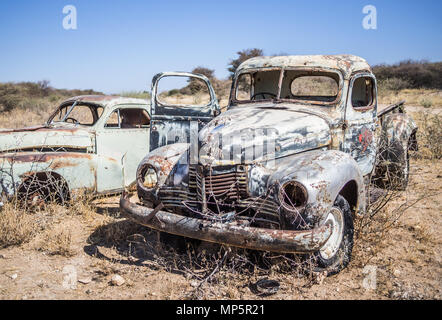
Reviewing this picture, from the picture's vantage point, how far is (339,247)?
3.48 meters

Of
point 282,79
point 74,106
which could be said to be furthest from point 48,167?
point 282,79

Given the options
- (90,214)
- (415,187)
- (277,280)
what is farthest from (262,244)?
(415,187)

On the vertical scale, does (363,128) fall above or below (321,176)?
above

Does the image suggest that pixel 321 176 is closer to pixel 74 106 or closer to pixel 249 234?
pixel 249 234

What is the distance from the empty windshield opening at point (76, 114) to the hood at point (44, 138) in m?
0.46

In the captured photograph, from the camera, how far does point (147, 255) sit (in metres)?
3.94

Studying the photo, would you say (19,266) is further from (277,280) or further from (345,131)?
(345,131)

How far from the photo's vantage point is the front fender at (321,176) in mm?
2986

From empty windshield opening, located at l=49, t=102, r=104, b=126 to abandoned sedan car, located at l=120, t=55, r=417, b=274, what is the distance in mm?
2281

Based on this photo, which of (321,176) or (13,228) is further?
(13,228)

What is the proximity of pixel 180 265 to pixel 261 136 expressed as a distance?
59.3 inches

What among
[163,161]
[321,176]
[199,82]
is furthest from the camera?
[199,82]

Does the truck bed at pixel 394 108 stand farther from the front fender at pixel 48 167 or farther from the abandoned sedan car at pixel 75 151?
the front fender at pixel 48 167

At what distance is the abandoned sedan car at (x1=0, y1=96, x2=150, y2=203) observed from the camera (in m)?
4.73
